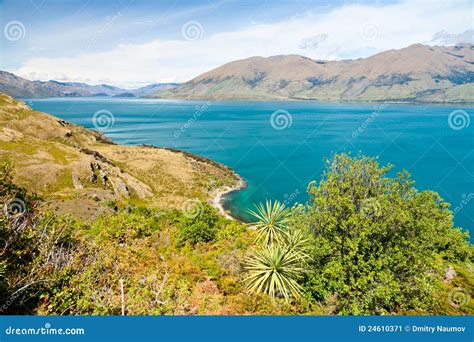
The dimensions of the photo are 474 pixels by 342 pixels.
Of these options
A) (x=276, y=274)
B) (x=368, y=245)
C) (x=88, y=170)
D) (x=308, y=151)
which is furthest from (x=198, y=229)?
(x=308, y=151)

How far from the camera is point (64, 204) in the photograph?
1264 inches

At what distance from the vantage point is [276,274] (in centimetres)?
1388

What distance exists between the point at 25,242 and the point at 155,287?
455cm

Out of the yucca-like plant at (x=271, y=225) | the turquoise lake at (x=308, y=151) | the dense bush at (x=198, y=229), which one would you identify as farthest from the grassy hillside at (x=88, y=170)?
the yucca-like plant at (x=271, y=225)

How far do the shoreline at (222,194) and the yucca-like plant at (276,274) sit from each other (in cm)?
3335

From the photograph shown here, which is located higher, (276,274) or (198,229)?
(276,274)

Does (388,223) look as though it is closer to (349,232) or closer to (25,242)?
(349,232)

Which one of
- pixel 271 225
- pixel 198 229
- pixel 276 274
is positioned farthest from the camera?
pixel 198 229

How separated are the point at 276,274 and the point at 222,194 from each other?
4627cm

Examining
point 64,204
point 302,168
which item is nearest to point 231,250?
point 64,204

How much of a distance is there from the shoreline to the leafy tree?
32610mm

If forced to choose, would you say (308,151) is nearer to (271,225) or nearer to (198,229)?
(198,229)

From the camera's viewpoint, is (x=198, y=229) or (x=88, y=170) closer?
(x=198, y=229)

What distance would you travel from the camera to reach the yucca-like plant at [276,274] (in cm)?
1362
